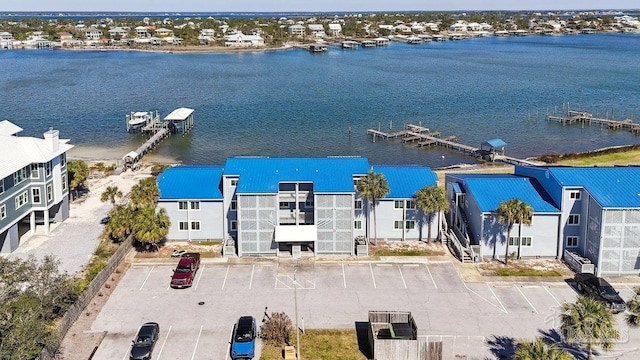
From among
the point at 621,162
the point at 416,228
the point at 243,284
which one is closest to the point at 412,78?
the point at 621,162

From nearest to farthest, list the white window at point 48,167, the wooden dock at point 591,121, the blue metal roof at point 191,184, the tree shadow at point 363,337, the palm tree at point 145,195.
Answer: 1. the tree shadow at point 363,337
2. the palm tree at point 145,195
3. the blue metal roof at point 191,184
4. the white window at point 48,167
5. the wooden dock at point 591,121

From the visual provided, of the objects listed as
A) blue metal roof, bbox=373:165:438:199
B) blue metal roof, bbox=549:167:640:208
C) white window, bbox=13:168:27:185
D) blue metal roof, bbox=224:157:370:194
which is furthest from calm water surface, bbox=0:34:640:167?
white window, bbox=13:168:27:185

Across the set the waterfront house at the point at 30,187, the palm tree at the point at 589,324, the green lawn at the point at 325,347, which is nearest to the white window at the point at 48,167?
the waterfront house at the point at 30,187

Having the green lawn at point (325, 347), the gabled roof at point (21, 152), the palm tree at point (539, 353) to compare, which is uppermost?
the gabled roof at point (21, 152)

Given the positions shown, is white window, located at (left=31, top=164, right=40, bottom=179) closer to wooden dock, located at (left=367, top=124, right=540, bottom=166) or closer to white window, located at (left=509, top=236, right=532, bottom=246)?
white window, located at (left=509, top=236, right=532, bottom=246)

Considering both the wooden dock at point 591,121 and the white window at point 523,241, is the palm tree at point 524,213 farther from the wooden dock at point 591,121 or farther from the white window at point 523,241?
the wooden dock at point 591,121

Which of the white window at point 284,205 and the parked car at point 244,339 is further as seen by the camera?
the white window at point 284,205

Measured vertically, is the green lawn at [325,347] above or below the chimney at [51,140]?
below
